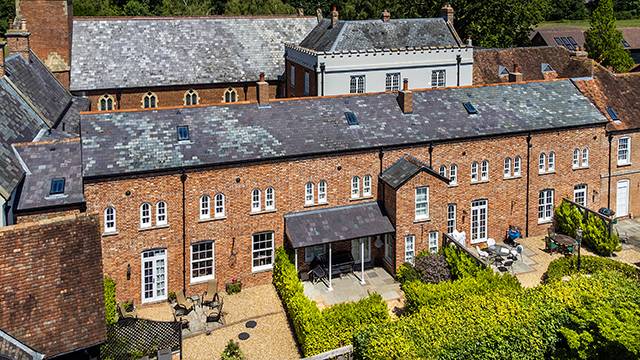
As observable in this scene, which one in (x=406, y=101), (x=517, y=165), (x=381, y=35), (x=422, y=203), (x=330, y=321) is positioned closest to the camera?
(x=330, y=321)

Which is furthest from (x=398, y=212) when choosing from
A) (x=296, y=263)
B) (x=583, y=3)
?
(x=583, y=3)

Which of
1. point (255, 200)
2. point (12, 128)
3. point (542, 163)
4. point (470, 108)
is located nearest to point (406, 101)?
point (470, 108)

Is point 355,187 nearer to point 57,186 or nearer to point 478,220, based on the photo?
point 478,220

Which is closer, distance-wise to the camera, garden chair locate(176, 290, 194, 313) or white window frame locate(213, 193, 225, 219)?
garden chair locate(176, 290, 194, 313)

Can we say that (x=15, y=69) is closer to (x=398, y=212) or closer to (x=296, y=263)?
(x=296, y=263)

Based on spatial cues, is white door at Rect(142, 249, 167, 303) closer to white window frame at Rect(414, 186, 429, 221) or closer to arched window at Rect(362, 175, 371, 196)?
arched window at Rect(362, 175, 371, 196)

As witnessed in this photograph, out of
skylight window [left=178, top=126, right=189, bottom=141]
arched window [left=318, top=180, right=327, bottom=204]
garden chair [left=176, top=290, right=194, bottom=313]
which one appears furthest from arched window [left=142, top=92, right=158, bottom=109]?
garden chair [left=176, top=290, right=194, bottom=313]

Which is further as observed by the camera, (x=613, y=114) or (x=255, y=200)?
(x=613, y=114)
